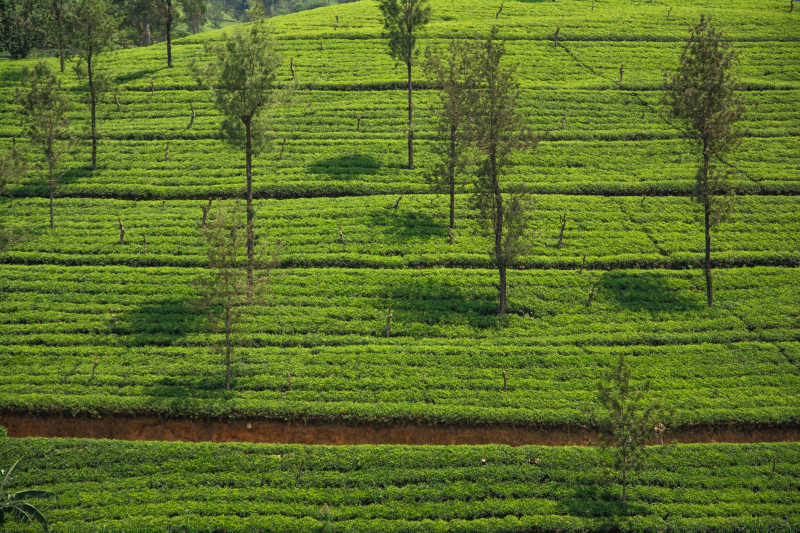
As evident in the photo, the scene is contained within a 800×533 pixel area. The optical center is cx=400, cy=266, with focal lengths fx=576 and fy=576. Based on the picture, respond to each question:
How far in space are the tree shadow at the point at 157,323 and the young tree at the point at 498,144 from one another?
74.5 ft

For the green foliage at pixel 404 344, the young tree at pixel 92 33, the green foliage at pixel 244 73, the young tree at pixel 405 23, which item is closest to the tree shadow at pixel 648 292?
the green foliage at pixel 404 344

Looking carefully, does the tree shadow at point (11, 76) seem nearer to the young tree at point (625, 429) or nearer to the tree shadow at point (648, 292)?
the tree shadow at point (648, 292)

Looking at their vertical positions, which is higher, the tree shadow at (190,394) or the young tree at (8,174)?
the young tree at (8,174)

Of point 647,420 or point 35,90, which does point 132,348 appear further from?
point 647,420

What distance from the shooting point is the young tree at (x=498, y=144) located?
43.9 meters

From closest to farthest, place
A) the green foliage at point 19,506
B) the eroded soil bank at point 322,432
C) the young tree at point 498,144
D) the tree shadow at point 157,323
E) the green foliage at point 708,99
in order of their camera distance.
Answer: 1. the green foliage at point 19,506
2. the eroded soil bank at point 322,432
3. the tree shadow at point 157,323
4. the young tree at point 498,144
5. the green foliage at point 708,99

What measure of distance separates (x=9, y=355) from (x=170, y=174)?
27.2m

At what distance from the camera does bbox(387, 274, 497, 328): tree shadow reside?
43562mm

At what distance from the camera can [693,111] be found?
148ft

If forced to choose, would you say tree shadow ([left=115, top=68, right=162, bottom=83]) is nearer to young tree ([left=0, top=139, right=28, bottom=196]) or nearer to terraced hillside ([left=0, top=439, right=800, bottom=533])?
young tree ([left=0, top=139, right=28, bottom=196])

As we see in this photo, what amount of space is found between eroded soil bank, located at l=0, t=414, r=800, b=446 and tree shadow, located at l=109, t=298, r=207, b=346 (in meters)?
6.71

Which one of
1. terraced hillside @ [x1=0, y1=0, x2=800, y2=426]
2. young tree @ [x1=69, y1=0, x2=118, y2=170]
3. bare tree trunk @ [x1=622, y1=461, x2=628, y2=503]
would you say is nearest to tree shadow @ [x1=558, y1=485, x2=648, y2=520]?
bare tree trunk @ [x1=622, y1=461, x2=628, y2=503]

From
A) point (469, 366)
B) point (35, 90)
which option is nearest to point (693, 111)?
point (469, 366)

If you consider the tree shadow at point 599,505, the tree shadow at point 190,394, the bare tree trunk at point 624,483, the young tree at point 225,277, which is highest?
the young tree at point 225,277
